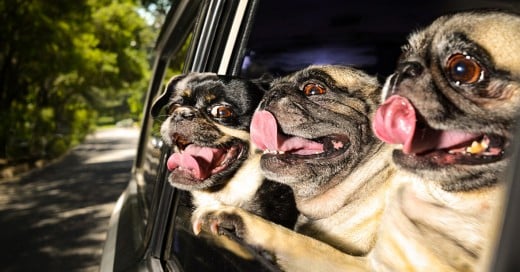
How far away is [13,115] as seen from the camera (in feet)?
55.9

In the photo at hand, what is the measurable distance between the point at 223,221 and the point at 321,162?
37cm

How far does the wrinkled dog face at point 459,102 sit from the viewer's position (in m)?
1.01

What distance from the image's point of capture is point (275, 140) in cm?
171

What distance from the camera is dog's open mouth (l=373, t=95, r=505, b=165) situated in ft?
3.36

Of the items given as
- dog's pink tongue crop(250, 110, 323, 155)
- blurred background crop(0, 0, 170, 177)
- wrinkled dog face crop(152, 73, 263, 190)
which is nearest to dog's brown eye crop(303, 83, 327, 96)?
dog's pink tongue crop(250, 110, 323, 155)

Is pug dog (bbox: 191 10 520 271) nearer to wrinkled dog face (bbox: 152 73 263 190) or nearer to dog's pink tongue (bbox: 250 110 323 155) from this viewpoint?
dog's pink tongue (bbox: 250 110 323 155)

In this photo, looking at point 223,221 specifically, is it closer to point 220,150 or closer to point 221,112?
point 220,150

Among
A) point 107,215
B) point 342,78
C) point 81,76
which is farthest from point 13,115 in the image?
point 342,78

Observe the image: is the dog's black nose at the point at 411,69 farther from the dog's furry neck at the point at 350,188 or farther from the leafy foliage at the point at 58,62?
the leafy foliage at the point at 58,62

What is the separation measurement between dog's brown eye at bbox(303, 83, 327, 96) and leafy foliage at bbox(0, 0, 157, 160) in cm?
1088

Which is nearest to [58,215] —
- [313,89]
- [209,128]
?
[209,128]

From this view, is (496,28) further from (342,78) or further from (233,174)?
(233,174)

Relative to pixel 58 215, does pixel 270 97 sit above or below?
above

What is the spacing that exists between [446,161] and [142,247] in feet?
6.24
